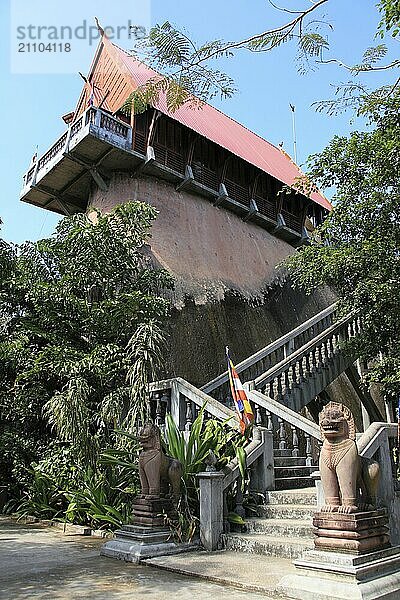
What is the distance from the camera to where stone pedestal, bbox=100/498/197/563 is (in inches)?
215

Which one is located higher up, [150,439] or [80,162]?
[80,162]

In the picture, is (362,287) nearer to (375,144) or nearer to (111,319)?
(375,144)

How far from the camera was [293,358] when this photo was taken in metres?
10.2

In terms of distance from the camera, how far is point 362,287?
1010 centimetres

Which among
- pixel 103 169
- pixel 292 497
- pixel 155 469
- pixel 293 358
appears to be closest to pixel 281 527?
pixel 292 497

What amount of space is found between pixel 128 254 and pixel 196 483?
207 inches

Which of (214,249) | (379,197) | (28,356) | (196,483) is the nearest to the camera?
(196,483)

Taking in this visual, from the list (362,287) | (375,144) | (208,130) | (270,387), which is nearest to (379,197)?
(375,144)

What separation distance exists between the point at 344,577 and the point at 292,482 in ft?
12.4

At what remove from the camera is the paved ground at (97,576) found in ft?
13.6

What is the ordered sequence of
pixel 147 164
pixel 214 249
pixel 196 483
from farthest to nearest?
pixel 214 249, pixel 147 164, pixel 196 483

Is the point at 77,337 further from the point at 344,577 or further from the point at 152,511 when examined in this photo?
the point at 344,577

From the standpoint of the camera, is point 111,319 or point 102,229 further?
point 102,229

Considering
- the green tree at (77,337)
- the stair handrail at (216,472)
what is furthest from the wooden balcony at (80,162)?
the stair handrail at (216,472)
